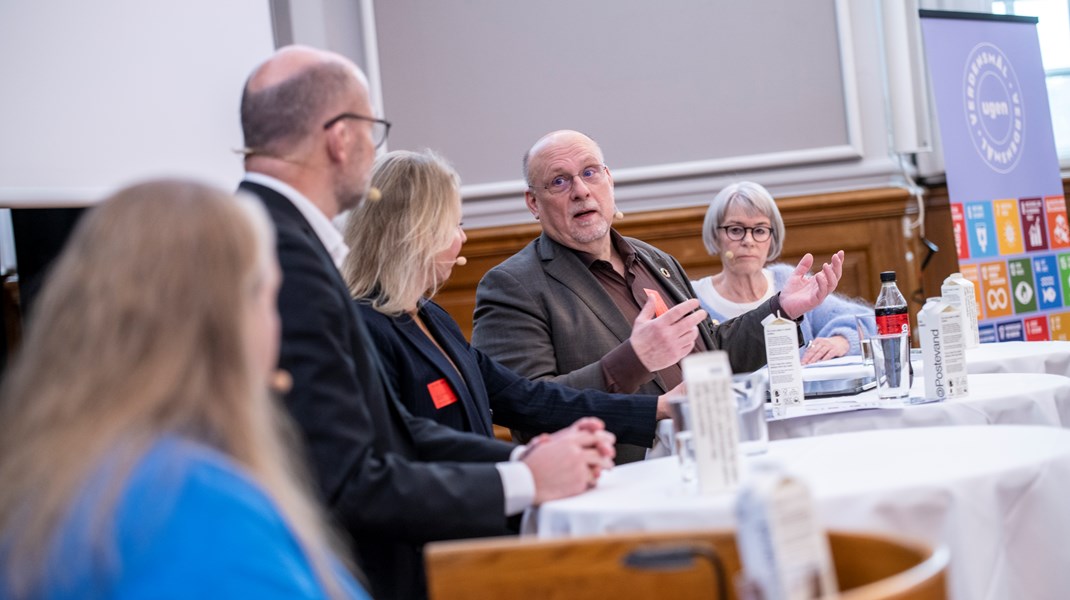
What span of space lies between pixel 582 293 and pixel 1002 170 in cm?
275

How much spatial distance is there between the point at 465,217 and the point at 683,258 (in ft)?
3.20

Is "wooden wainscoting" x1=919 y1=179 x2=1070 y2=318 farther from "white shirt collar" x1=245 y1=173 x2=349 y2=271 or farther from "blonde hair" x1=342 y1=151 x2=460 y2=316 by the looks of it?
"white shirt collar" x1=245 y1=173 x2=349 y2=271

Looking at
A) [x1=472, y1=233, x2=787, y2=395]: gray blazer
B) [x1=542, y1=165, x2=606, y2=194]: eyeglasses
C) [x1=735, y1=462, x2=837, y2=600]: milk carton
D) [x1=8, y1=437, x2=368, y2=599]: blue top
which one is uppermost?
[x1=542, y1=165, x2=606, y2=194]: eyeglasses

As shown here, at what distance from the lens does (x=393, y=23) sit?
516cm

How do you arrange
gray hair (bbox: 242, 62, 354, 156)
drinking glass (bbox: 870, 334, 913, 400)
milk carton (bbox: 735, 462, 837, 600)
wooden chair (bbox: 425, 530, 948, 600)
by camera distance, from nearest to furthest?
milk carton (bbox: 735, 462, 837, 600) < wooden chair (bbox: 425, 530, 948, 600) < gray hair (bbox: 242, 62, 354, 156) < drinking glass (bbox: 870, 334, 913, 400)

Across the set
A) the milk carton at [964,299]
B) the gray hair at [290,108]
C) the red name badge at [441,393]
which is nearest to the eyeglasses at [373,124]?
the gray hair at [290,108]

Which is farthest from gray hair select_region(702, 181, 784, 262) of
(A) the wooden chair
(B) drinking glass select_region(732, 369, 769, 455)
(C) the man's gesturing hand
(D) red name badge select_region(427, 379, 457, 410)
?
(A) the wooden chair

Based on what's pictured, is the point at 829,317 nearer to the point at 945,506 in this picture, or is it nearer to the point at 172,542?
the point at 945,506

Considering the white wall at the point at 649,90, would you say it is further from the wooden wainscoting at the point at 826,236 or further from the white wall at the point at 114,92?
the white wall at the point at 114,92

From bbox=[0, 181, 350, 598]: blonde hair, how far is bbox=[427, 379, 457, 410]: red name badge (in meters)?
1.25

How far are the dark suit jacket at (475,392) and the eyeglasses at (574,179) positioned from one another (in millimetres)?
878

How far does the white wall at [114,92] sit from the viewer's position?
269cm

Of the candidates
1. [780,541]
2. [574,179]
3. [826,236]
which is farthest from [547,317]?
[826,236]

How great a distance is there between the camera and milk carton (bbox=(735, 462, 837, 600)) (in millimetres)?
920
